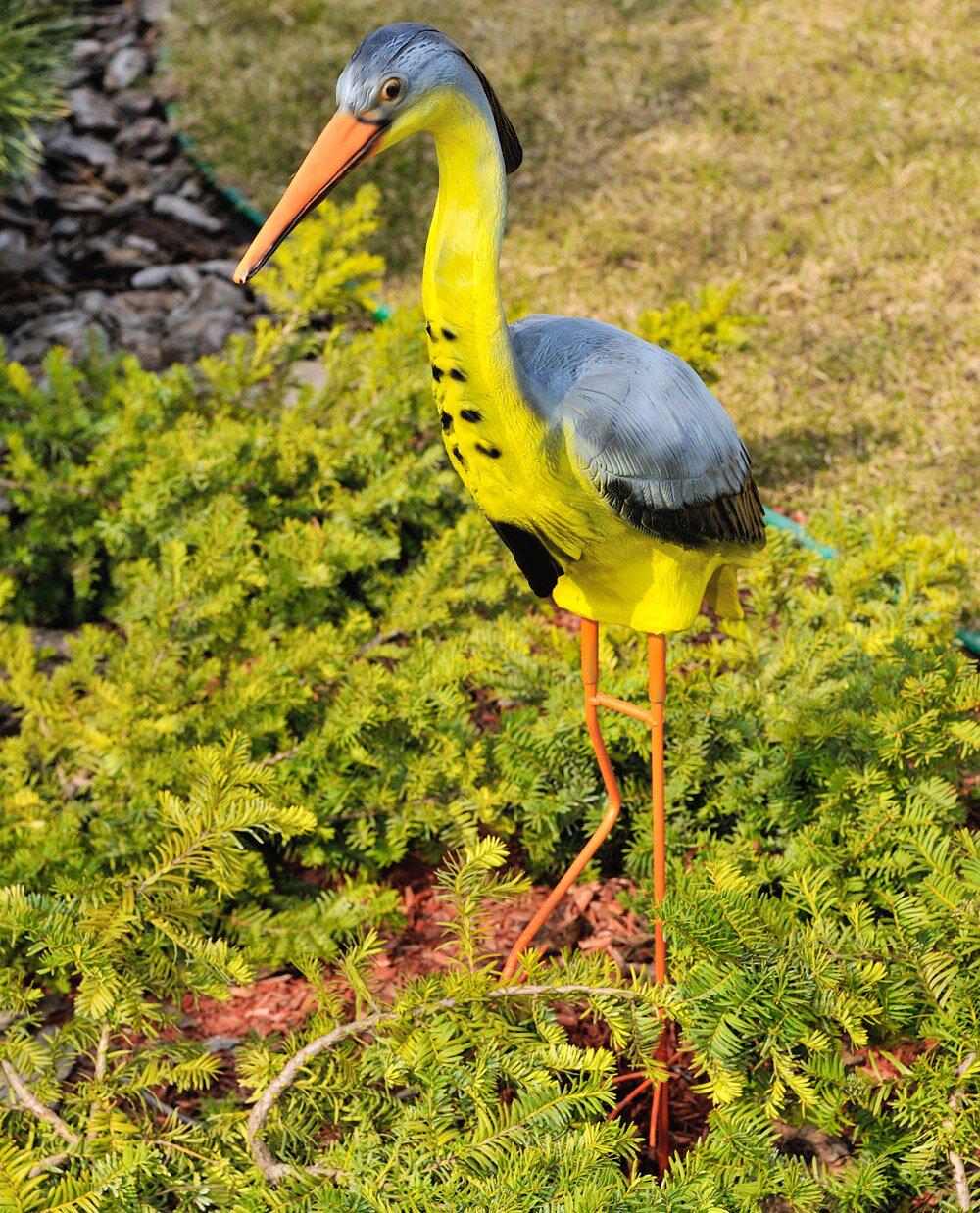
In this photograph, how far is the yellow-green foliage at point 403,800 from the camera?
5.36ft

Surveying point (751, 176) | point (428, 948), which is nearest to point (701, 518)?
point (428, 948)

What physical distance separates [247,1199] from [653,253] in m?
3.74

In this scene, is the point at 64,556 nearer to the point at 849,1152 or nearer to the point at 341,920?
the point at 341,920

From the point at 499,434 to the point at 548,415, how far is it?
0.25 ft

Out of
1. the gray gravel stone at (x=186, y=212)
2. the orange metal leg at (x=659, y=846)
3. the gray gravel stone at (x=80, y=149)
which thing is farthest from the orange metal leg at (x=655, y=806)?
the gray gravel stone at (x=80, y=149)

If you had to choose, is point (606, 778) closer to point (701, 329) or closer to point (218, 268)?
point (701, 329)

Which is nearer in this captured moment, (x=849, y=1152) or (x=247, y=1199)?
(x=247, y=1199)

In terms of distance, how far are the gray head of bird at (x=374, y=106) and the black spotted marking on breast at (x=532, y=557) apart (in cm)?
51

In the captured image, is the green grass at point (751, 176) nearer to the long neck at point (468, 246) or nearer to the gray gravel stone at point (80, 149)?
the gray gravel stone at point (80, 149)

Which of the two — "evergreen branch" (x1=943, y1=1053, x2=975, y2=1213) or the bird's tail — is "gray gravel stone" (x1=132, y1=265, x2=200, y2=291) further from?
"evergreen branch" (x1=943, y1=1053, x2=975, y2=1213)

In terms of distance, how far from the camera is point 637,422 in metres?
1.55

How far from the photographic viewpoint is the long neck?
1.41 m

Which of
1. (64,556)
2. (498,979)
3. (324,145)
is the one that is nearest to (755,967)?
(498,979)

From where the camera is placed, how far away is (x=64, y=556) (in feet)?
10.5
